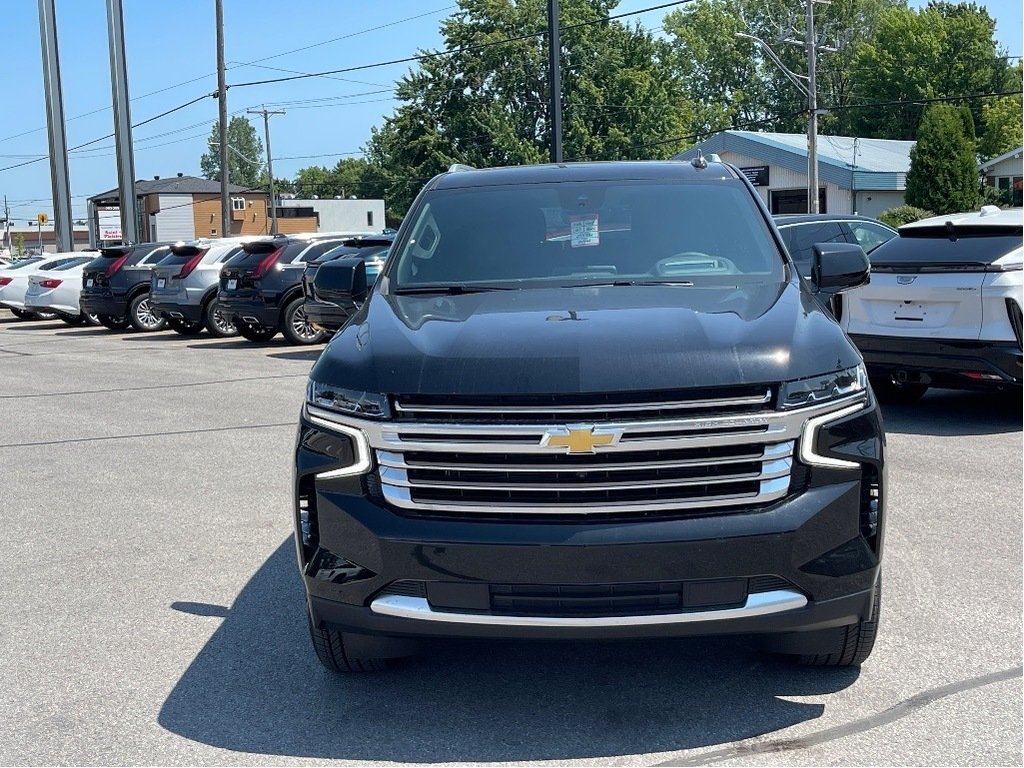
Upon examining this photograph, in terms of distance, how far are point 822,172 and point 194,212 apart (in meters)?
63.6

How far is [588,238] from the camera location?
5.22 meters

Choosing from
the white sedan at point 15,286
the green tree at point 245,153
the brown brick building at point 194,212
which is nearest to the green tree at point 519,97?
the white sedan at point 15,286

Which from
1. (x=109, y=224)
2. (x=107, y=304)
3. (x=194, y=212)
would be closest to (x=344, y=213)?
(x=194, y=212)

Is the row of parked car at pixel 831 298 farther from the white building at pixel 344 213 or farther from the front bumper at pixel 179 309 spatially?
the white building at pixel 344 213

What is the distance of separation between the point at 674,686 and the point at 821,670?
0.54 m

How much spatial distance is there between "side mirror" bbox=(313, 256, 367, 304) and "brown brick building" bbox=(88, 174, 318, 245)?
93052 millimetres

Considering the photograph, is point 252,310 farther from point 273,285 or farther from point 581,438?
point 581,438

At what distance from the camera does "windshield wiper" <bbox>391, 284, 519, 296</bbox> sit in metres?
4.85

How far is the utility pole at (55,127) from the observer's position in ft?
133

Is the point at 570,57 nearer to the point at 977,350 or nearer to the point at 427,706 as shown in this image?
the point at 977,350

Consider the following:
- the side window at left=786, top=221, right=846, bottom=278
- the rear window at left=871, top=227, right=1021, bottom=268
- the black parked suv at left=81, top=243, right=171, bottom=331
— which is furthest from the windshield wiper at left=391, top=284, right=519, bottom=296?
the black parked suv at left=81, top=243, right=171, bottom=331

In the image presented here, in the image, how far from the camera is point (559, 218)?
534cm

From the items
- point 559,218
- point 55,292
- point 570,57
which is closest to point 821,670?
point 559,218

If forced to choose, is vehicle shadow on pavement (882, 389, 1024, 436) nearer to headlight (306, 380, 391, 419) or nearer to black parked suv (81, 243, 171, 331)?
headlight (306, 380, 391, 419)
